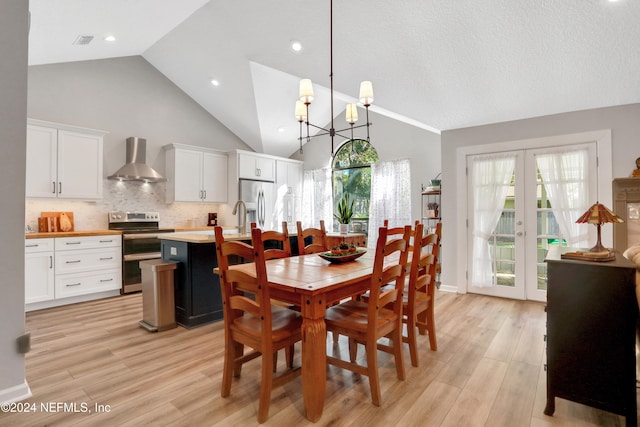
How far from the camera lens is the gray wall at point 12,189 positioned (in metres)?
1.98

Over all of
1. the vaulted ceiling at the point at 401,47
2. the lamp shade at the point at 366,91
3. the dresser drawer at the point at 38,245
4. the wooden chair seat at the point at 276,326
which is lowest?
the wooden chair seat at the point at 276,326

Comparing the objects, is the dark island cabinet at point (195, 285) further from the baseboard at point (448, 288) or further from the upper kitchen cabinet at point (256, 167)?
the baseboard at point (448, 288)

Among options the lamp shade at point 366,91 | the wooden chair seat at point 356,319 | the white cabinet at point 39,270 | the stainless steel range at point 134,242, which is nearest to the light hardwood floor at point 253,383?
the wooden chair seat at point 356,319

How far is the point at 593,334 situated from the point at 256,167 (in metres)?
5.77

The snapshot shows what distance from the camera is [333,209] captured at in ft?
23.4

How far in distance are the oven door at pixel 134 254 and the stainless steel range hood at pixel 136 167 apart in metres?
0.97

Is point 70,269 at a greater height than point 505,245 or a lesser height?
lesser

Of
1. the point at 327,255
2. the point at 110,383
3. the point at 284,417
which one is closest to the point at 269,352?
the point at 284,417

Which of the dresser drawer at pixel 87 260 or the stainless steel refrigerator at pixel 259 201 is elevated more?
the stainless steel refrigerator at pixel 259 201

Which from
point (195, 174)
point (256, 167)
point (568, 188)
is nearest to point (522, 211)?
point (568, 188)

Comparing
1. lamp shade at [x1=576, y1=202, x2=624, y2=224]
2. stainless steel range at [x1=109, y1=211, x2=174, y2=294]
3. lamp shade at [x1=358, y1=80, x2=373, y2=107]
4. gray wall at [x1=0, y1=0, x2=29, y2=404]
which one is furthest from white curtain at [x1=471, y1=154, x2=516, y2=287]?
gray wall at [x1=0, y1=0, x2=29, y2=404]

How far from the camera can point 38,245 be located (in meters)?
3.96

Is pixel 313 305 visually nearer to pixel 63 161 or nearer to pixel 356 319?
pixel 356 319

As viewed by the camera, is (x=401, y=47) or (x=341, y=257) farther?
(x=401, y=47)
